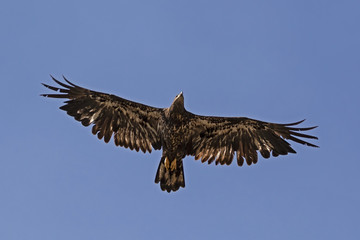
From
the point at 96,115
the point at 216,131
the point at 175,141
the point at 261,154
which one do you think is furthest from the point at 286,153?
the point at 96,115

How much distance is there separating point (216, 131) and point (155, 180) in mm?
2175

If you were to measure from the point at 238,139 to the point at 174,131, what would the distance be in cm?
195

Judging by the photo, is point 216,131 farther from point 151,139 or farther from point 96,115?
point 96,115

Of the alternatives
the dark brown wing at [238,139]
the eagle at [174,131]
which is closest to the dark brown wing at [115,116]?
the eagle at [174,131]

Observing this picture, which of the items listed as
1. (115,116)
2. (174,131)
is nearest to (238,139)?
(174,131)

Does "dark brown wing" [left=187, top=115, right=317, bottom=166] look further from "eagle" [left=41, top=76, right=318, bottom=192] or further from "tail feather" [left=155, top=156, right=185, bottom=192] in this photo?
"tail feather" [left=155, top=156, right=185, bottom=192]

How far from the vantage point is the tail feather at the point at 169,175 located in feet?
51.6

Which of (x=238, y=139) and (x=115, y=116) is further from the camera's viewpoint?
(x=238, y=139)

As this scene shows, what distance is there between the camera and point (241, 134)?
16.8m

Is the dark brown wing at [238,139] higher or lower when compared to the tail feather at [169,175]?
higher

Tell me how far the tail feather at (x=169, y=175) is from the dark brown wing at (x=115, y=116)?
72 cm

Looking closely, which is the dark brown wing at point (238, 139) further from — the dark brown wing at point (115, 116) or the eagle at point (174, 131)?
the dark brown wing at point (115, 116)

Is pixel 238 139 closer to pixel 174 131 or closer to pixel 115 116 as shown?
pixel 174 131

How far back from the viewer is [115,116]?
16234 millimetres
